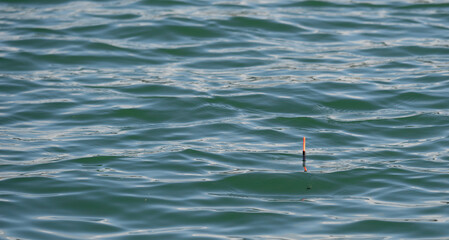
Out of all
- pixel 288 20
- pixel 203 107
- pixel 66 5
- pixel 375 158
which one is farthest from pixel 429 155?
pixel 66 5

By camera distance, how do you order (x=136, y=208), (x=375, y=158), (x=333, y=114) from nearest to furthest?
(x=136, y=208)
(x=375, y=158)
(x=333, y=114)

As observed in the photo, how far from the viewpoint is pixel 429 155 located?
6.34 m

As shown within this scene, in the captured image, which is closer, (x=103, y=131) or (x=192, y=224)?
(x=192, y=224)

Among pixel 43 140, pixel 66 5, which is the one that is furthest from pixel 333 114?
pixel 66 5

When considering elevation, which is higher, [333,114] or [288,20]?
[288,20]

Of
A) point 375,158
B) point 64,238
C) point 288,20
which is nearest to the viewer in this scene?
point 64,238

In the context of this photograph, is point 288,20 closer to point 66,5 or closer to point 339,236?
point 66,5

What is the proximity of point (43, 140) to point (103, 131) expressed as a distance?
57 centimetres

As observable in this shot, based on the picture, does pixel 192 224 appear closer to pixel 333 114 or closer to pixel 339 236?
pixel 339 236

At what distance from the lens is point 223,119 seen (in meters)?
7.23

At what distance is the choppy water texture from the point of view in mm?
5273

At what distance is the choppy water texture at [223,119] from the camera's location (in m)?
5.27

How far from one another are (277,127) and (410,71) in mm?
Result: 2454

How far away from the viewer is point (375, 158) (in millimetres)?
6254
